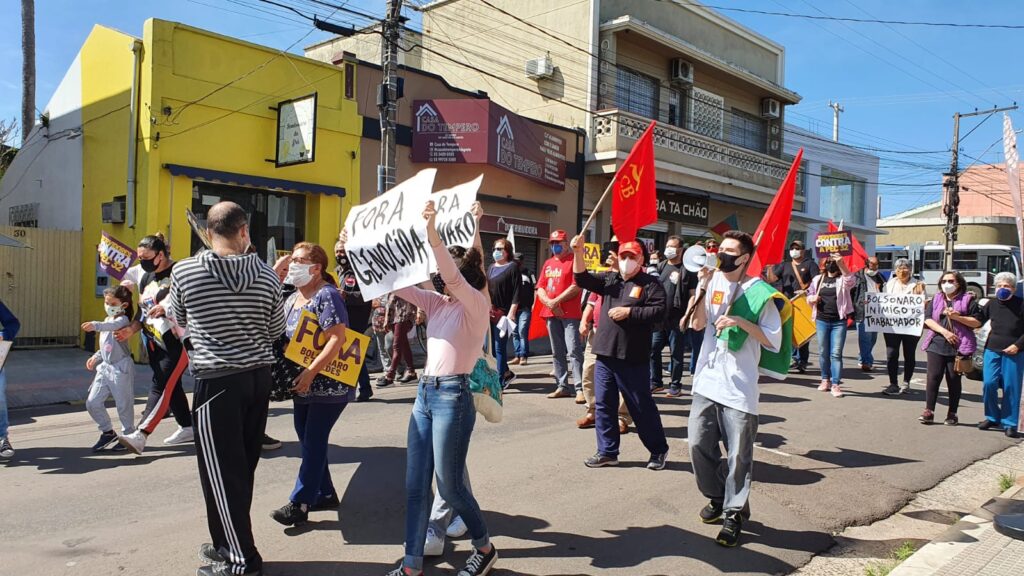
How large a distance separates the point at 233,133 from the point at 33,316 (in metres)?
4.80

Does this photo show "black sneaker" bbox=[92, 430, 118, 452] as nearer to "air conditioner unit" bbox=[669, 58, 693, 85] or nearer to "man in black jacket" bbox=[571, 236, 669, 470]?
"man in black jacket" bbox=[571, 236, 669, 470]

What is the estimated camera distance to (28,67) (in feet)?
61.1

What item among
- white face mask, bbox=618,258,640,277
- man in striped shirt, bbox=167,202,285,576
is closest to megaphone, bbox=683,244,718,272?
white face mask, bbox=618,258,640,277

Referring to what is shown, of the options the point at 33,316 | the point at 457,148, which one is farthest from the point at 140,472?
the point at 457,148

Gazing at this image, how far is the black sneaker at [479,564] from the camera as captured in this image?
3.74 meters

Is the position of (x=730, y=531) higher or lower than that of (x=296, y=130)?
lower

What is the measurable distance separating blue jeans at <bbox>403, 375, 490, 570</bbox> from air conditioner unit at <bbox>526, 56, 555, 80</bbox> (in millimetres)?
18305

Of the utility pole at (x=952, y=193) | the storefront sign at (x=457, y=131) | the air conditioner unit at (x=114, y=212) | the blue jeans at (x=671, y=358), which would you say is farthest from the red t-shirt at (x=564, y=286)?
the utility pole at (x=952, y=193)

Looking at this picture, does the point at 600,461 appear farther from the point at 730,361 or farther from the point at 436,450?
the point at 436,450

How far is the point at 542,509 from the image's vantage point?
16.3 feet

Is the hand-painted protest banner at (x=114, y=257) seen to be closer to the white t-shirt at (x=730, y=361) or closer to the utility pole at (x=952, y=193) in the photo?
the white t-shirt at (x=730, y=361)

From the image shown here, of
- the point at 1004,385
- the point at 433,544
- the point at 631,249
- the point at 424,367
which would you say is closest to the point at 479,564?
the point at 433,544

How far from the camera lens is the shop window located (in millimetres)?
13133

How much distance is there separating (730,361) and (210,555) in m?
3.13
